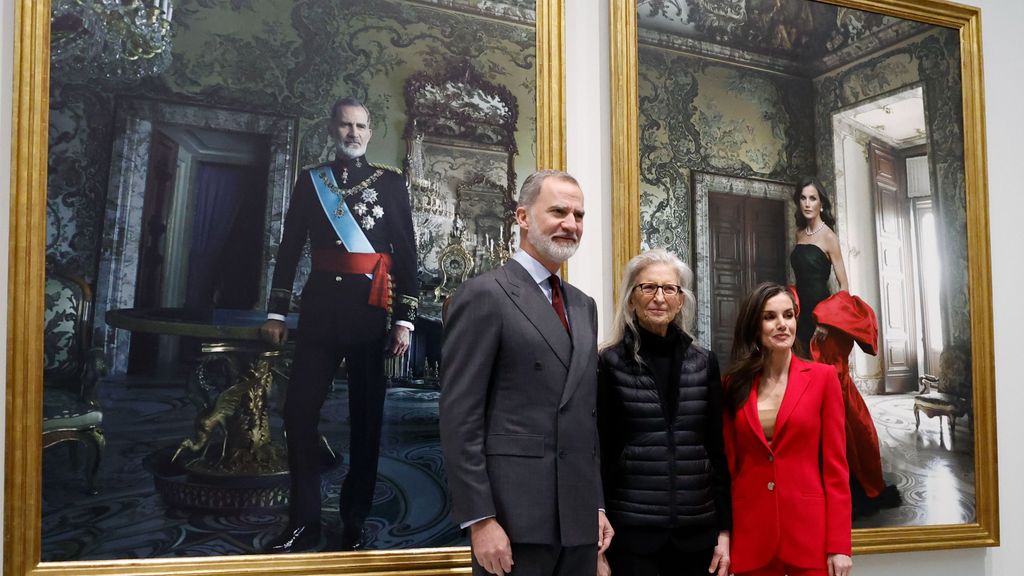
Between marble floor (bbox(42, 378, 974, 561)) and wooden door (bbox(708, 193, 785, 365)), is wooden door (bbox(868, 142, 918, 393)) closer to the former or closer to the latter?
wooden door (bbox(708, 193, 785, 365))

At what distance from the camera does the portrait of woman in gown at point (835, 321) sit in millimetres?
3557

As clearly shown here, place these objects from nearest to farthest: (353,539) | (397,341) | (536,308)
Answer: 1. (536,308)
2. (353,539)
3. (397,341)

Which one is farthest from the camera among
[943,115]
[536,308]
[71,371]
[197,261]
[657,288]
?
[943,115]

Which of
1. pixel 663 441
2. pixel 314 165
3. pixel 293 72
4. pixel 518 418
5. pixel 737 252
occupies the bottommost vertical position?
pixel 663 441

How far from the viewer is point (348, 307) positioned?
293 cm

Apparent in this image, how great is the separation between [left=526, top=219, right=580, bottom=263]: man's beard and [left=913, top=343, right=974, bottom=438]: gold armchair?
2.30m

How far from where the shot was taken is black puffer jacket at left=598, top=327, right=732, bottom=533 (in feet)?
7.89

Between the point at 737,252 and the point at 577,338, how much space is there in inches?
55.7

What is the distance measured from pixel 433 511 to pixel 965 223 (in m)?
2.93

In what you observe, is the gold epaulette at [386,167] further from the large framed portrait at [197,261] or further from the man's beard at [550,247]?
the man's beard at [550,247]

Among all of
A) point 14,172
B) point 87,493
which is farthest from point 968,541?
point 14,172

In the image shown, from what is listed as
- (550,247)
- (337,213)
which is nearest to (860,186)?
(550,247)

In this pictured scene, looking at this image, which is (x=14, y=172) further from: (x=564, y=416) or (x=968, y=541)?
(x=968, y=541)

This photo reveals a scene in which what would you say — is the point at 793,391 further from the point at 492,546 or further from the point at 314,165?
the point at 314,165
